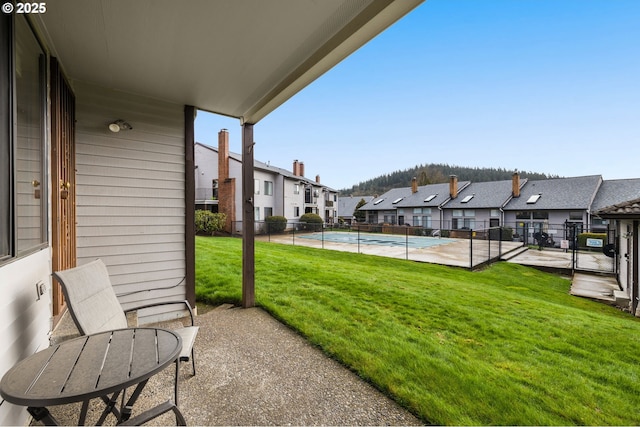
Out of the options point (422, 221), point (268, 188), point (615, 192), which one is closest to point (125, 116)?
point (268, 188)

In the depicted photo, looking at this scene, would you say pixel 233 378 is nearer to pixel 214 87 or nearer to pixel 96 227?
pixel 96 227

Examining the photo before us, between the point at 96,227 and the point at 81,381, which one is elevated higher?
the point at 96,227

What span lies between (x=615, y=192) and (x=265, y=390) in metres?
27.6

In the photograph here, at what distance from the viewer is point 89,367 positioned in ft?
3.92

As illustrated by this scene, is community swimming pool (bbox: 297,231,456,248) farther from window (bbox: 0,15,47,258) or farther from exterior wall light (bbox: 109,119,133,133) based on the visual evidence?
window (bbox: 0,15,47,258)

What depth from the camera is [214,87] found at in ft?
9.64

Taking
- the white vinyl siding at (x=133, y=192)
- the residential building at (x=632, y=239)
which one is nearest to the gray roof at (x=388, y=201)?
the residential building at (x=632, y=239)

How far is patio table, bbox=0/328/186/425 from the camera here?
1013 mm

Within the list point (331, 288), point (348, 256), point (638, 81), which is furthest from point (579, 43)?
point (331, 288)

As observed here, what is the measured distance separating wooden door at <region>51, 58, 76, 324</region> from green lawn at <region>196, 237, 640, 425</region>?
6.45 feet

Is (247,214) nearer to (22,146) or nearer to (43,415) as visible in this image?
(22,146)

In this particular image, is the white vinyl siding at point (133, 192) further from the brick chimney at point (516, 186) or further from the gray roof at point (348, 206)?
the gray roof at point (348, 206)

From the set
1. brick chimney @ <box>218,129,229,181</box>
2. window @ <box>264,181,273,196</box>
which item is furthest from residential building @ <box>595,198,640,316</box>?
window @ <box>264,181,273,196</box>

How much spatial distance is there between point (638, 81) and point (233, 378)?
25.5 m
